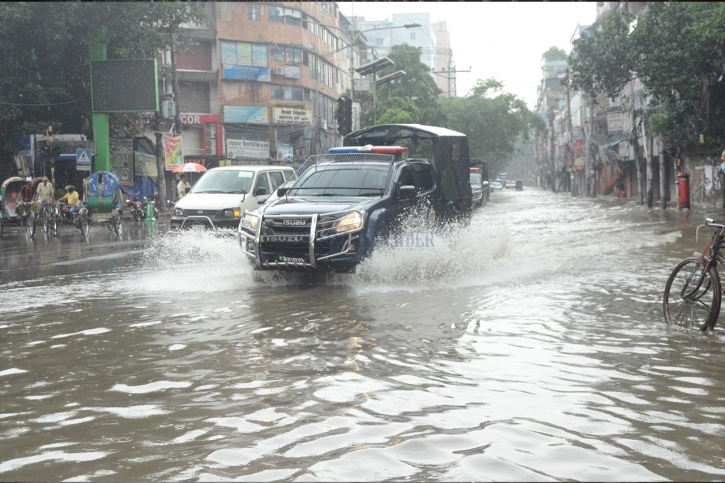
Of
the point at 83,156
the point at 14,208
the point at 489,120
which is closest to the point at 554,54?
the point at 489,120

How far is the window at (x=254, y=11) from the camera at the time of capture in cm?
5681

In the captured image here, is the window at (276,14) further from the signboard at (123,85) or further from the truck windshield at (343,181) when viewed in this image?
the truck windshield at (343,181)

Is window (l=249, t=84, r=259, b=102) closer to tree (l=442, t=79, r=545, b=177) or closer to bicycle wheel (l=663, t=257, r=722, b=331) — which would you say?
tree (l=442, t=79, r=545, b=177)

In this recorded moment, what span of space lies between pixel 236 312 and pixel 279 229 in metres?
2.19

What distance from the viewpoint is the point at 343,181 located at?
12.3 metres

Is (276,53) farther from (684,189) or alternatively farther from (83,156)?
(684,189)

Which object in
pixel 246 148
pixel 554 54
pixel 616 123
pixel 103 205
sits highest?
pixel 554 54

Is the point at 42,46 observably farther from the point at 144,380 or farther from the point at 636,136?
the point at 144,380

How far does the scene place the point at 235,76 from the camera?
183ft

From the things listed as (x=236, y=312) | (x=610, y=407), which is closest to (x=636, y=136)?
(x=236, y=312)

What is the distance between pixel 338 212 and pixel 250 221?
132 cm

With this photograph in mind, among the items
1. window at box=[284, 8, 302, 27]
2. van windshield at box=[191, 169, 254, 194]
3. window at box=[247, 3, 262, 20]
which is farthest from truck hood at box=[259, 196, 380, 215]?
window at box=[284, 8, 302, 27]

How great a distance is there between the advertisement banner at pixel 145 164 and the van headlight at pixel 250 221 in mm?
33747

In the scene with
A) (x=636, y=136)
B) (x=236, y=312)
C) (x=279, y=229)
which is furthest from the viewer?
(x=636, y=136)
